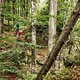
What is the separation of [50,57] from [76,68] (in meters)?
5.34

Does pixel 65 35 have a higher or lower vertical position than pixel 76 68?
higher

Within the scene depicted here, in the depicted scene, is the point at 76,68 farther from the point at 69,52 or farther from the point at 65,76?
the point at 69,52

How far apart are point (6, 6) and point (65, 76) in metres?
2.94

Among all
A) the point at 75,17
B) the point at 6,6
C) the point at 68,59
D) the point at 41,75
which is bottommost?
the point at 68,59

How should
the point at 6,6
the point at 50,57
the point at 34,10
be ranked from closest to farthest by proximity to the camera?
the point at 50,57 → the point at 6,6 → the point at 34,10

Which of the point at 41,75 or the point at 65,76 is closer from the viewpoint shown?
the point at 41,75

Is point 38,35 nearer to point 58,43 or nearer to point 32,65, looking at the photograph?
point 32,65

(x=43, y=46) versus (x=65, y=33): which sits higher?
(x=65, y=33)

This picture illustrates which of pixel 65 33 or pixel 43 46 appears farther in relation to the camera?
pixel 43 46

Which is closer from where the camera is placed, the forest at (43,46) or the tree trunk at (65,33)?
the tree trunk at (65,33)

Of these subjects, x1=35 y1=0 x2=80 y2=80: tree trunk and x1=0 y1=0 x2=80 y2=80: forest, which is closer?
x1=35 y1=0 x2=80 y2=80: tree trunk

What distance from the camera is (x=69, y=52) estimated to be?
10.8 meters

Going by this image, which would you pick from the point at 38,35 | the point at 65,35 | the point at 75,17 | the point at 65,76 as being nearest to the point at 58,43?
the point at 65,35

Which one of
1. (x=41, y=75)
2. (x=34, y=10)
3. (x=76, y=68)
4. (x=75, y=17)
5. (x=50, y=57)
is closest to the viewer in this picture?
(x=75, y=17)
